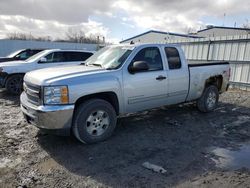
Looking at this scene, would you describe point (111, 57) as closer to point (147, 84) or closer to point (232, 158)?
point (147, 84)

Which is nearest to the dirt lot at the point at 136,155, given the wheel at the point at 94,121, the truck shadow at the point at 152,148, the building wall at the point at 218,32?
the truck shadow at the point at 152,148

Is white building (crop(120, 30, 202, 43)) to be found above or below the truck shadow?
above

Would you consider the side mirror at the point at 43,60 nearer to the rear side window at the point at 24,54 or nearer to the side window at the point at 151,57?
the rear side window at the point at 24,54

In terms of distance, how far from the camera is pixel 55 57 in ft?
32.1

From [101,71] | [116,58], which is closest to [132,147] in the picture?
[101,71]

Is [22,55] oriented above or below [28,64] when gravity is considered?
above

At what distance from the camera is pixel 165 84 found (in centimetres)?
545

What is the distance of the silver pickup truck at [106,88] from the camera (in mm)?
4023

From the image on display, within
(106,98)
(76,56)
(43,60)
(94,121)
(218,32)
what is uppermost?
(218,32)

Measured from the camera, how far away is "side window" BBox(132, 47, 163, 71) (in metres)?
5.18

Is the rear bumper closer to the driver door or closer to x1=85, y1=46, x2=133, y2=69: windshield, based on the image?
x1=85, y1=46, x2=133, y2=69: windshield

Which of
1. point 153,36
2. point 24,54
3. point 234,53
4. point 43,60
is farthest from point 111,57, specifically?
point 153,36

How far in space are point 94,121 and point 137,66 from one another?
4.62 feet

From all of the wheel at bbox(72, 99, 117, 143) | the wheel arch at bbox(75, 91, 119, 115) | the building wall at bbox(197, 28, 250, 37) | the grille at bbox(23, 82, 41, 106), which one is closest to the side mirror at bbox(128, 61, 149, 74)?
the wheel arch at bbox(75, 91, 119, 115)
